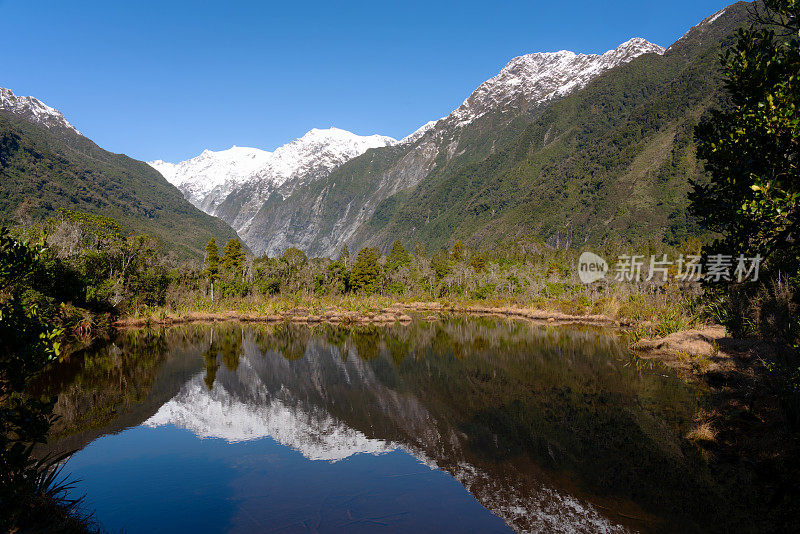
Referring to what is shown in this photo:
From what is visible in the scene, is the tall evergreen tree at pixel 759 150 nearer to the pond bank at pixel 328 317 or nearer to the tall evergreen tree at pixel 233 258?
the pond bank at pixel 328 317

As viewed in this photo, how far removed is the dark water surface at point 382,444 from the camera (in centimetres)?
979

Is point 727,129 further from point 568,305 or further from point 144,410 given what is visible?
point 568,305

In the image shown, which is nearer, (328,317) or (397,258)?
(328,317)

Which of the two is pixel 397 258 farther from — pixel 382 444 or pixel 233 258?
pixel 382 444

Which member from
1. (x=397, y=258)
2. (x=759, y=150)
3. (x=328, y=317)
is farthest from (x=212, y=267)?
(x=759, y=150)

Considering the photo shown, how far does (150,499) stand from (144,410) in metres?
9.06

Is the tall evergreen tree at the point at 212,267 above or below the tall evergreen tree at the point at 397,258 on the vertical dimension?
below

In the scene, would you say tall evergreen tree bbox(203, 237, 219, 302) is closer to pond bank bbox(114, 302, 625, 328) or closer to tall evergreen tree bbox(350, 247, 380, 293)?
pond bank bbox(114, 302, 625, 328)

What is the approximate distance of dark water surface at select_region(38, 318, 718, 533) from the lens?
32.1ft

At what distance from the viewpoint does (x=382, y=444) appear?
14.4 m

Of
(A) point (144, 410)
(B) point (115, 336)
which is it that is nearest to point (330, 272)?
(B) point (115, 336)

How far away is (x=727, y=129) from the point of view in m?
12.2

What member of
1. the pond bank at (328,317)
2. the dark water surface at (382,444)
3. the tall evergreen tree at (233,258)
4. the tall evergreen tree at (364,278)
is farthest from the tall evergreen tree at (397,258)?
the dark water surface at (382,444)

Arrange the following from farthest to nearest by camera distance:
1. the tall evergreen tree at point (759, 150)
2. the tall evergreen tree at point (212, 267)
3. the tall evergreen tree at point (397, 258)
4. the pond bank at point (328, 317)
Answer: the tall evergreen tree at point (397, 258) < the tall evergreen tree at point (212, 267) < the pond bank at point (328, 317) < the tall evergreen tree at point (759, 150)
